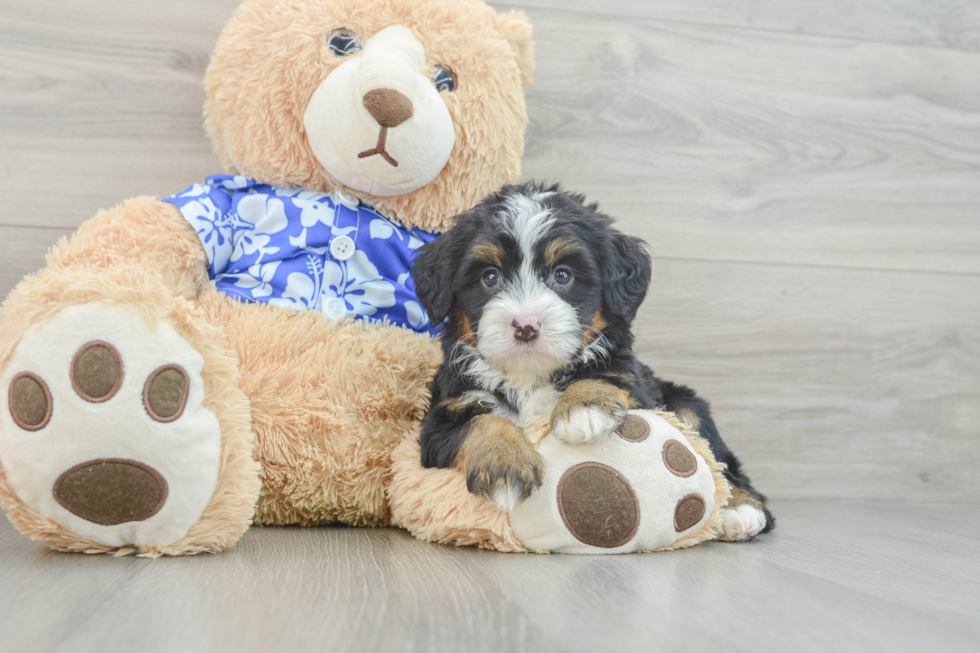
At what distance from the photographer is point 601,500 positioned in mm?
1505

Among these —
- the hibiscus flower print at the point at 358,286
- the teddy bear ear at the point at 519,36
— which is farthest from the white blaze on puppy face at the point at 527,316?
the teddy bear ear at the point at 519,36

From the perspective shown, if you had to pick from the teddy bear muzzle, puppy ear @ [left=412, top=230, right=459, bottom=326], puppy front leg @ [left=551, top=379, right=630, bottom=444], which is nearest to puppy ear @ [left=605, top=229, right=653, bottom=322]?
puppy front leg @ [left=551, top=379, right=630, bottom=444]

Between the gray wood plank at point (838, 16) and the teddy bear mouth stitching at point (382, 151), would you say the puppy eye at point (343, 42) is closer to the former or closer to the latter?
the teddy bear mouth stitching at point (382, 151)

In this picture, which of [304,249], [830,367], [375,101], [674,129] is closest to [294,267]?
[304,249]

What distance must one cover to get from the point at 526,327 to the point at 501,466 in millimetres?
296

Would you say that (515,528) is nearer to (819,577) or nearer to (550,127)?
(819,577)

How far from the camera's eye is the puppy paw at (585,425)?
151 cm

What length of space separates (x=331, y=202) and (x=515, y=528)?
1.04m

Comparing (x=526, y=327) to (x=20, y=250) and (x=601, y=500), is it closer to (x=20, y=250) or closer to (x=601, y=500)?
(x=601, y=500)

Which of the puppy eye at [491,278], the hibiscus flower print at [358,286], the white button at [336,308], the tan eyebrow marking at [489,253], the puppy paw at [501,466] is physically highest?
the tan eyebrow marking at [489,253]

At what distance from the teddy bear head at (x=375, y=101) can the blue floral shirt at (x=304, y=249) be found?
2.4 inches

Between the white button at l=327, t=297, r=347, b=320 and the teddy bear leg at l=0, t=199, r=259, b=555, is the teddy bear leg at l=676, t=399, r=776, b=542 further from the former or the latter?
the teddy bear leg at l=0, t=199, r=259, b=555

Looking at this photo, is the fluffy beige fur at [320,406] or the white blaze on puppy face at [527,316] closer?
the white blaze on puppy face at [527,316]

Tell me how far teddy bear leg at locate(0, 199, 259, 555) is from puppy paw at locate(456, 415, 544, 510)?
0.46 meters
